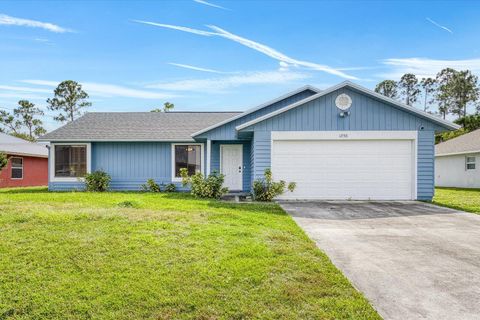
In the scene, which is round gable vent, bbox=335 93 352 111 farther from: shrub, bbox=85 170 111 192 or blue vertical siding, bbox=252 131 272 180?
shrub, bbox=85 170 111 192

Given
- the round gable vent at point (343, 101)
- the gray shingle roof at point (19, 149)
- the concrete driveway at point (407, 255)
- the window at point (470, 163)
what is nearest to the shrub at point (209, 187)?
the concrete driveway at point (407, 255)

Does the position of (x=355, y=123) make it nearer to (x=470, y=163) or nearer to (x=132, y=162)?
(x=132, y=162)

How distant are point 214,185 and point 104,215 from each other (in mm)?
5337

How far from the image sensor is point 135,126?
15.9m

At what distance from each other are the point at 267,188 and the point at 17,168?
17190 mm

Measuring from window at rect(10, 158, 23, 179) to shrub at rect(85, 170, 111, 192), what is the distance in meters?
9.06

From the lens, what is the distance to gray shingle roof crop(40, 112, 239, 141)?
14.5 metres

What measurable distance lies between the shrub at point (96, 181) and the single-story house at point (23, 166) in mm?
7796

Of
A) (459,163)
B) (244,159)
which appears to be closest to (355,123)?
(244,159)

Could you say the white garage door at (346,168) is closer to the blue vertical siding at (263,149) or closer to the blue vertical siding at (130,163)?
the blue vertical siding at (263,149)

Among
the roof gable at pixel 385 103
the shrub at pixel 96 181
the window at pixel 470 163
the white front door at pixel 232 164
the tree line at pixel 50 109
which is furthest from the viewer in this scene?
the tree line at pixel 50 109

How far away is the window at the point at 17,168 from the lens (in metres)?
19.9

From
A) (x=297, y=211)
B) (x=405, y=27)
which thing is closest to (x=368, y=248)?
(x=297, y=211)

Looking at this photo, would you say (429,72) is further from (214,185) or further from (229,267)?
(229,267)
